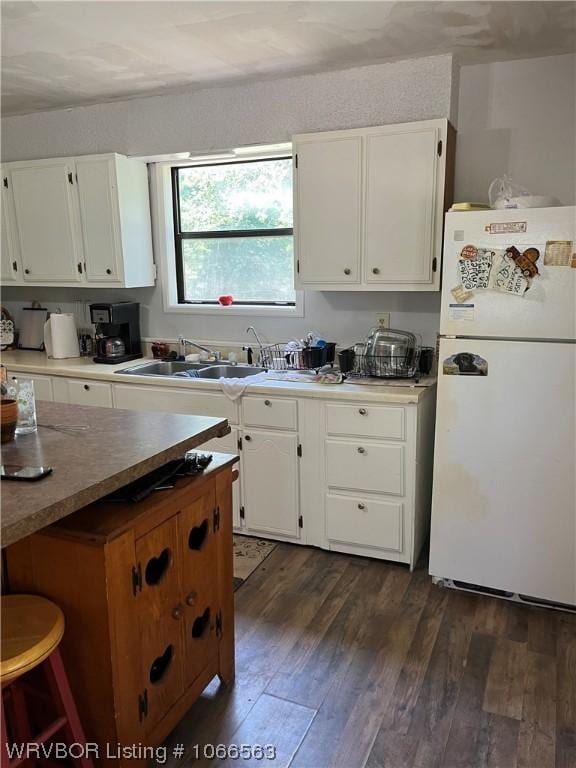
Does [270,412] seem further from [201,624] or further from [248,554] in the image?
[201,624]

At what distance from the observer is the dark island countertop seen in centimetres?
122

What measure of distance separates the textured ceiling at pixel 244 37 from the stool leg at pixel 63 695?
221cm

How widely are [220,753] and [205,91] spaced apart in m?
3.18

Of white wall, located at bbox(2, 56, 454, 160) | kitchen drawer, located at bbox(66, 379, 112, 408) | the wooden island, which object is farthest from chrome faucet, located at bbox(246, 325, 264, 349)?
the wooden island

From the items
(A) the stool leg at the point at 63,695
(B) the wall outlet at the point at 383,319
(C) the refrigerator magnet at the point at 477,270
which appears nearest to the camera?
(A) the stool leg at the point at 63,695

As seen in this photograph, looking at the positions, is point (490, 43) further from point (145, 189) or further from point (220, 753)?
point (220, 753)

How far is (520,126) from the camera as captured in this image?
2814 mm

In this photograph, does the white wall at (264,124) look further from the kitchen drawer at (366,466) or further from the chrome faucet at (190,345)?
the kitchen drawer at (366,466)

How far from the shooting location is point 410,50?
263 cm

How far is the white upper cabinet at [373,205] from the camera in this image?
272 centimetres

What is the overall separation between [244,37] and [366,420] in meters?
1.77

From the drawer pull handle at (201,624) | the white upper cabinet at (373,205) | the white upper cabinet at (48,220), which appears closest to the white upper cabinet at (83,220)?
the white upper cabinet at (48,220)

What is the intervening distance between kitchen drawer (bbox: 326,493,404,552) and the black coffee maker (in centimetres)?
169

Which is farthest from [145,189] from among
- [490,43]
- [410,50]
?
[490,43]
